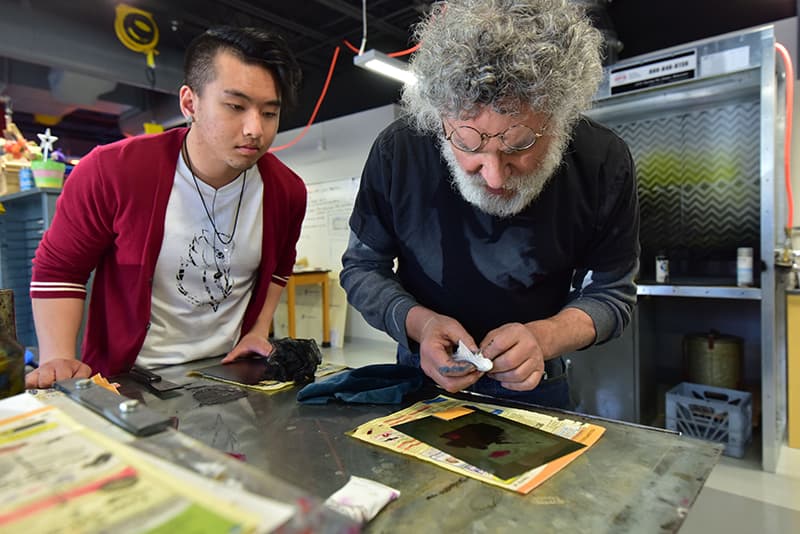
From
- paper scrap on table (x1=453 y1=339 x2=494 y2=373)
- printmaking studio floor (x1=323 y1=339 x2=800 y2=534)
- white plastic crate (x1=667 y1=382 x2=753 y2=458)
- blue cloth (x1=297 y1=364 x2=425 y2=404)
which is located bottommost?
printmaking studio floor (x1=323 y1=339 x2=800 y2=534)

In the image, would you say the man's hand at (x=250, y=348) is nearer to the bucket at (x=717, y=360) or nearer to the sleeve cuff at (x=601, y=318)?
the sleeve cuff at (x=601, y=318)

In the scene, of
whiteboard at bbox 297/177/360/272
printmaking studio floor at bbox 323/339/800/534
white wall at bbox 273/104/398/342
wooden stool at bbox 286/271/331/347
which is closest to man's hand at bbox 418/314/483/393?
printmaking studio floor at bbox 323/339/800/534

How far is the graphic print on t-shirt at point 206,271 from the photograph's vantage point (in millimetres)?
1250

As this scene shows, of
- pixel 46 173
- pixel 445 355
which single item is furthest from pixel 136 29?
pixel 445 355

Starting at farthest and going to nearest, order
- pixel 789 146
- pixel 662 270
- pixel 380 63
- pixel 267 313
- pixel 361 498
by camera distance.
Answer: pixel 380 63
pixel 789 146
pixel 662 270
pixel 267 313
pixel 361 498

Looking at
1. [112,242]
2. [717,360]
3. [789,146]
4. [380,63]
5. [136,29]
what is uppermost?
[136,29]

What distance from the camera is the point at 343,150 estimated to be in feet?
16.2

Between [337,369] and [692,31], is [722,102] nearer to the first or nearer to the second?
[692,31]

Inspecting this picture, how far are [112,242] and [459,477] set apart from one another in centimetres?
104

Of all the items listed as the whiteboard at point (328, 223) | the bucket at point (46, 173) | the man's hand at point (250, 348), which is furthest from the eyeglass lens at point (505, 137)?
the whiteboard at point (328, 223)

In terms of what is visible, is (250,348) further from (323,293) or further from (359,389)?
(323,293)

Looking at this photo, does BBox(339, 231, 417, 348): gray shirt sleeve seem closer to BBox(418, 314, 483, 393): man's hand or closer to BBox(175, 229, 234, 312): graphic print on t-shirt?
BBox(418, 314, 483, 393): man's hand

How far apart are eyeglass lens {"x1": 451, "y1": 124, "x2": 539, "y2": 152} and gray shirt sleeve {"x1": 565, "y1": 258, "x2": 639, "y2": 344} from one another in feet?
1.11

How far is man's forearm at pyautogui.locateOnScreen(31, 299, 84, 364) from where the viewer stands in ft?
3.73
